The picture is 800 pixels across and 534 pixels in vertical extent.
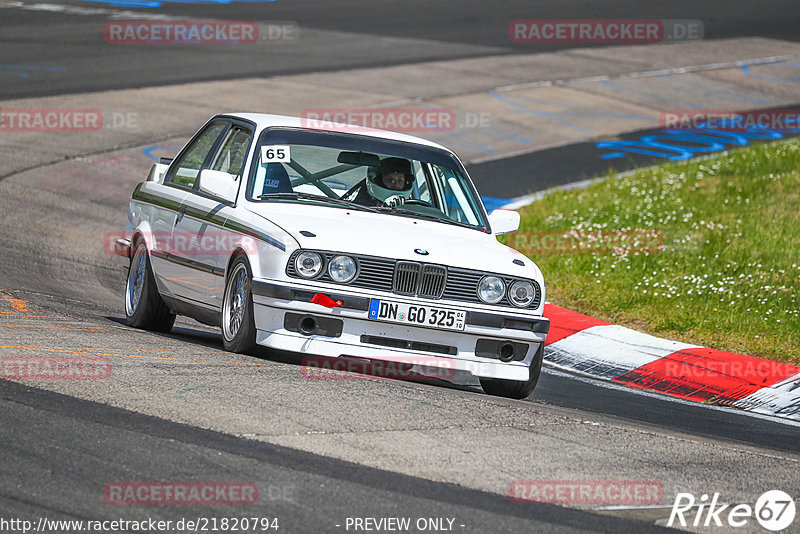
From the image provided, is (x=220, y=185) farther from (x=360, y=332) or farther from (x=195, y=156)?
(x=360, y=332)

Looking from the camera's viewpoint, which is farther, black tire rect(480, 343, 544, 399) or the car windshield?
the car windshield

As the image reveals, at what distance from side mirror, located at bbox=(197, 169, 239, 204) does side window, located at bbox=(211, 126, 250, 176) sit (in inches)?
8.8

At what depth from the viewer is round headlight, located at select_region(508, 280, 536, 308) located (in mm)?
7641

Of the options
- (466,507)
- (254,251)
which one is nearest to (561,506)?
(466,507)

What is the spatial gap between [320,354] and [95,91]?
49.2 feet

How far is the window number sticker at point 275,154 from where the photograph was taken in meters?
8.41

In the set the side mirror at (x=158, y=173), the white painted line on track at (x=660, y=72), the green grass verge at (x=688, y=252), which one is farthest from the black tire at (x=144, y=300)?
the white painted line on track at (x=660, y=72)

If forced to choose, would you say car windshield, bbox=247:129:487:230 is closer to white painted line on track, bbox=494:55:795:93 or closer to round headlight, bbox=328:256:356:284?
round headlight, bbox=328:256:356:284

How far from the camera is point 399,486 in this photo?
17.1ft

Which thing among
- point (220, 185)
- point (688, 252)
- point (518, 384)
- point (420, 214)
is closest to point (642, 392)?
point (518, 384)

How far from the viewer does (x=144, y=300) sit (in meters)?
9.12

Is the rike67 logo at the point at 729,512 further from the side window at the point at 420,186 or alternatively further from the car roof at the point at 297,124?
the car roof at the point at 297,124

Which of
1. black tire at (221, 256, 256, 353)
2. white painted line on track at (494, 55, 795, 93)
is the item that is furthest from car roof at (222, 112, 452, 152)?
white painted line on track at (494, 55, 795, 93)

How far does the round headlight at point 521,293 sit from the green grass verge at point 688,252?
117 inches
